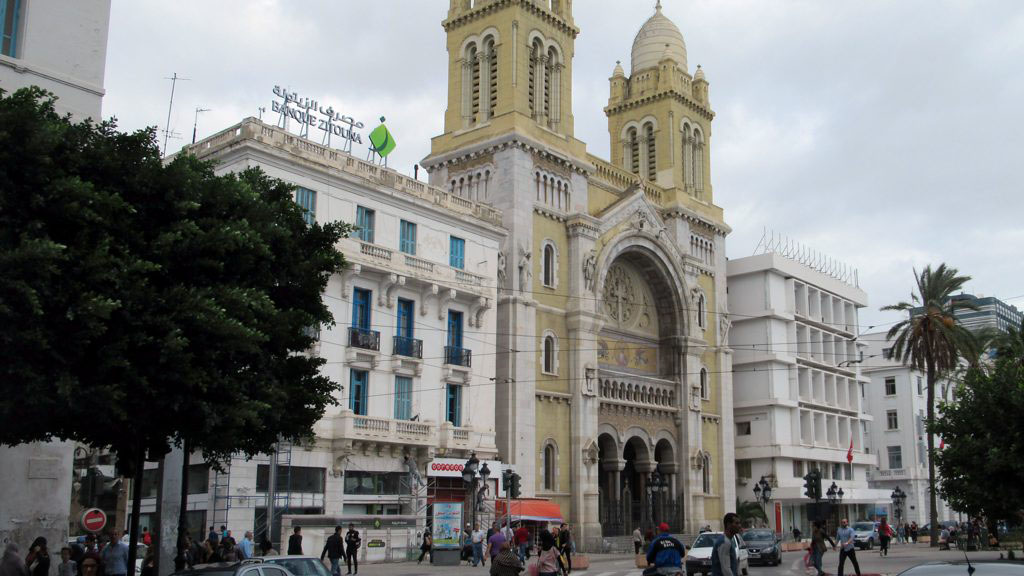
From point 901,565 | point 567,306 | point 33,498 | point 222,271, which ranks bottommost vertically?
point 901,565

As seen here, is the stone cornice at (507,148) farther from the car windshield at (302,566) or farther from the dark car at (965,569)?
the dark car at (965,569)

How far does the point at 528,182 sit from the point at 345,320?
13.9 meters

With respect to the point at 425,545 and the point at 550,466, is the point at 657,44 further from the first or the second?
the point at 425,545

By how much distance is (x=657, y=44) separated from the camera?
205ft

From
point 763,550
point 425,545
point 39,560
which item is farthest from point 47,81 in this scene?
point 763,550

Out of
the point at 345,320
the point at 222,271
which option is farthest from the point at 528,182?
the point at 222,271

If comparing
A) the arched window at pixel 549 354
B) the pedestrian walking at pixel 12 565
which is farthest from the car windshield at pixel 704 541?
the pedestrian walking at pixel 12 565

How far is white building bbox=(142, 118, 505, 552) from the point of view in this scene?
34.2m

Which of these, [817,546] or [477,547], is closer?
→ [817,546]

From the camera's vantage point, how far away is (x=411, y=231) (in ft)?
133

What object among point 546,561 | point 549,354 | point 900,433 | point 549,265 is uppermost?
point 549,265

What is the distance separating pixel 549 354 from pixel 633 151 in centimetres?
1990

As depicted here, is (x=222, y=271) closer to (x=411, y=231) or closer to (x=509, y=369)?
(x=411, y=231)

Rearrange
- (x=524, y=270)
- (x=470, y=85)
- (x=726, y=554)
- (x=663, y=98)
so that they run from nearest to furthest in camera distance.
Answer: (x=726, y=554) → (x=524, y=270) → (x=470, y=85) → (x=663, y=98)
